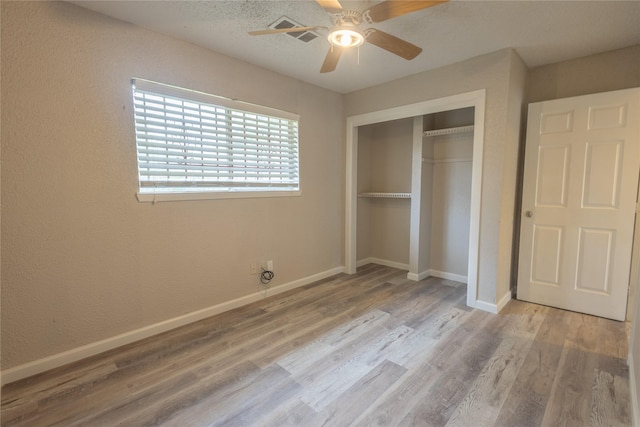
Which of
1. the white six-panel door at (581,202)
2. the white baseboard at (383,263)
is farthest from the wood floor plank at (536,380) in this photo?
the white baseboard at (383,263)

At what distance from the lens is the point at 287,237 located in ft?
10.9

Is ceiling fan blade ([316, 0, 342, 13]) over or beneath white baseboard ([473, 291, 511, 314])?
over

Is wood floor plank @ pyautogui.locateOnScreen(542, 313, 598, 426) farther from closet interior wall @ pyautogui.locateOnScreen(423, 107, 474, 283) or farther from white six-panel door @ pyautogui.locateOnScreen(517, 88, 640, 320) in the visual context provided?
closet interior wall @ pyautogui.locateOnScreen(423, 107, 474, 283)

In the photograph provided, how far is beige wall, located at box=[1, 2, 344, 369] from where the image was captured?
1799mm

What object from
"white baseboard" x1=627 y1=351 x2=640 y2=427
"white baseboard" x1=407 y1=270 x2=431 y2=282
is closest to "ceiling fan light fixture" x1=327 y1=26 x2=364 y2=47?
"white baseboard" x1=627 y1=351 x2=640 y2=427

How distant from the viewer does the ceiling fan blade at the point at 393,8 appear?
Answer: 4.95 ft

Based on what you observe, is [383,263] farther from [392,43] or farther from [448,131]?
[392,43]

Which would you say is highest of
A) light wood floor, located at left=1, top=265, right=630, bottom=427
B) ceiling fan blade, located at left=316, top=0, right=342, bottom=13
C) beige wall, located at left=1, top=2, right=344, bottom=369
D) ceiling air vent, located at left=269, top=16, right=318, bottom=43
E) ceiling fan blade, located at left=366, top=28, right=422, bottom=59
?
ceiling air vent, located at left=269, top=16, right=318, bottom=43

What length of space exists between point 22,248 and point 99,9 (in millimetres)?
1654

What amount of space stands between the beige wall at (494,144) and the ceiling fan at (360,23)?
109 centimetres

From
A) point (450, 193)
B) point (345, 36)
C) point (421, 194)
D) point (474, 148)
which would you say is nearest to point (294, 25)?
point (345, 36)

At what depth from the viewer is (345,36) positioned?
1831 mm

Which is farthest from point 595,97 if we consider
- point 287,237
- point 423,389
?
point 287,237

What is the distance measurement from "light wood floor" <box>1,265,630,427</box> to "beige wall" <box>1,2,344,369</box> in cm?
34
